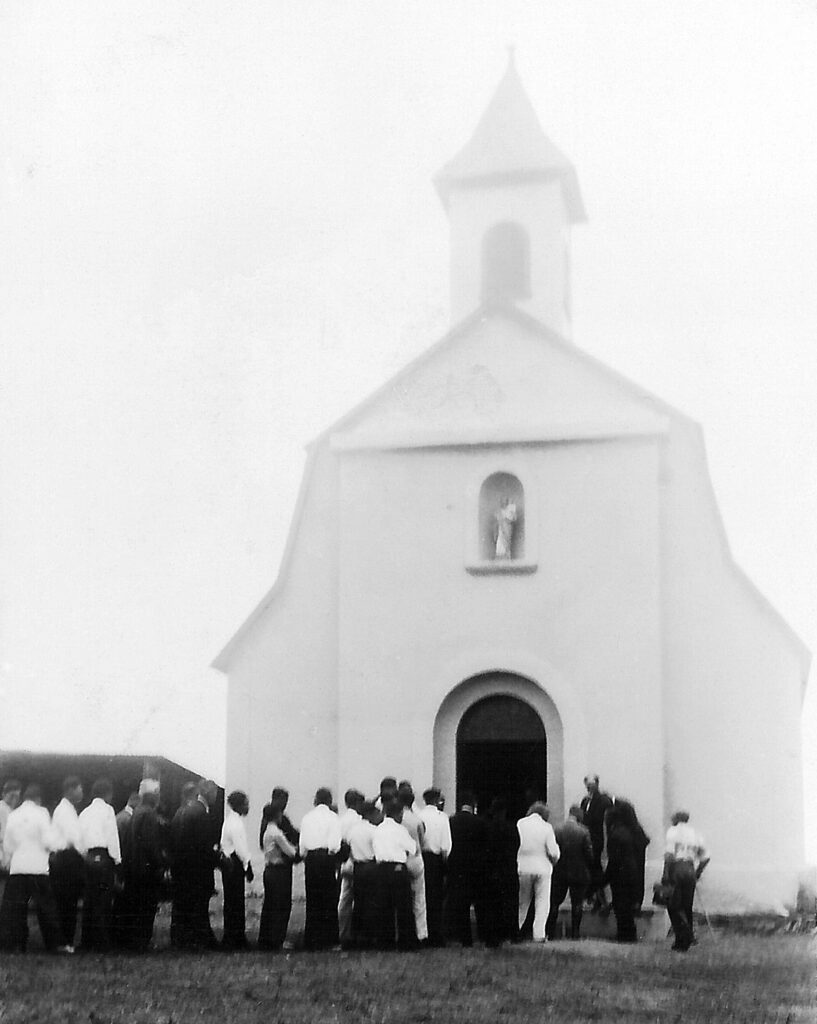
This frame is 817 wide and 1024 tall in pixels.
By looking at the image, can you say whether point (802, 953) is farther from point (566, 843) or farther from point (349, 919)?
point (349, 919)

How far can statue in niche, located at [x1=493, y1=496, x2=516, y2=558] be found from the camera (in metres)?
18.7

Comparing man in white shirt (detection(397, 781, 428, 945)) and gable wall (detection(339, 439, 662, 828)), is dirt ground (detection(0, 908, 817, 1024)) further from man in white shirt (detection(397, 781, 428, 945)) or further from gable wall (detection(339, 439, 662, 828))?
gable wall (detection(339, 439, 662, 828))

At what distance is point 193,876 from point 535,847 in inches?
136

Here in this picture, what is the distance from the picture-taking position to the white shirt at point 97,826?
44.7ft

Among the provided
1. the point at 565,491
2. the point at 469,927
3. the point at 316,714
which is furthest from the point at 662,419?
the point at 469,927

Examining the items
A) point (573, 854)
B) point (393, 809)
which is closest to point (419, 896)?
point (393, 809)

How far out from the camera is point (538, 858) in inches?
584

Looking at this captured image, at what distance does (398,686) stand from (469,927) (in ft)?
14.5

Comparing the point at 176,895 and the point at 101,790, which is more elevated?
the point at 101,790

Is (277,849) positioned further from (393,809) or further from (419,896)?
(419,896)

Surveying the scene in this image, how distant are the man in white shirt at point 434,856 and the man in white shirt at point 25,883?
3.56 meters

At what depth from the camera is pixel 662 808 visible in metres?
17.5

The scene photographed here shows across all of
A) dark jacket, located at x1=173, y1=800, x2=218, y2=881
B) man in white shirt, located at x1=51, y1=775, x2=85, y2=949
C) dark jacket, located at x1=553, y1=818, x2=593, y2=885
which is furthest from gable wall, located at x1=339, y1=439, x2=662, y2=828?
man in white shirt, located at x1=51, y1=775, x2=85, y2=949

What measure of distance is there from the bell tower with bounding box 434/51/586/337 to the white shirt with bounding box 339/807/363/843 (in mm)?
9551
